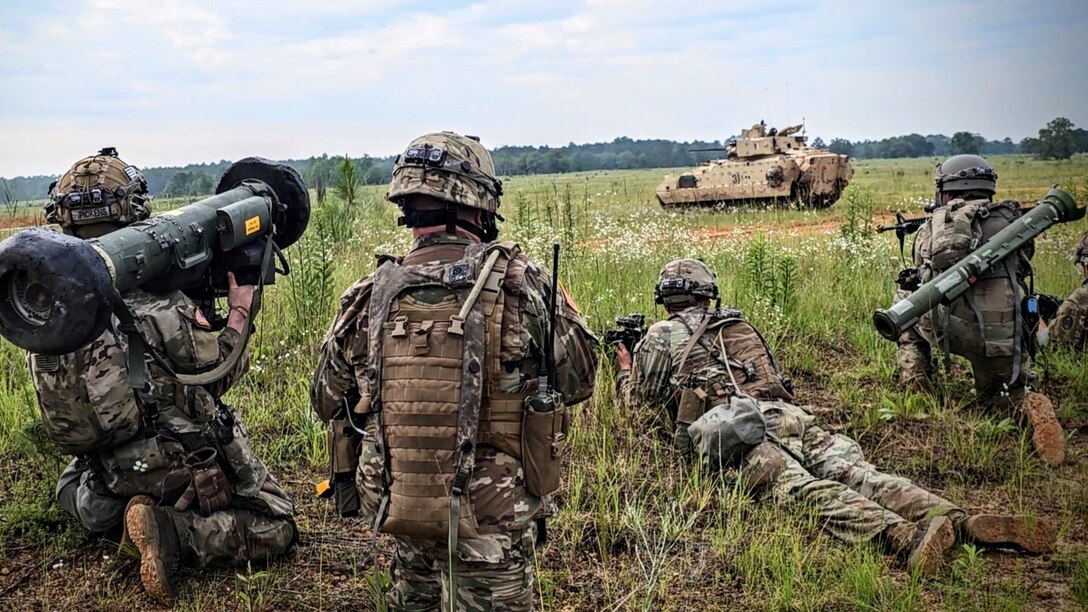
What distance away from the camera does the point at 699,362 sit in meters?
5.08

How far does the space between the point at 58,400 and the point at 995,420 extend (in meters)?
5.26

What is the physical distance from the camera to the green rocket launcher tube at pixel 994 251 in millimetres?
5539

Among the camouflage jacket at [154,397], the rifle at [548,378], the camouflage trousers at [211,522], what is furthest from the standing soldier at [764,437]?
the camouflage jacket at [154,397]

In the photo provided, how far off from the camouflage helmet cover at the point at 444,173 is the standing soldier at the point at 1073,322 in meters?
5.64

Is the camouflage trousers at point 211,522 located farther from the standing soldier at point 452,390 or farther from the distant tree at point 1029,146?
the distant tree at point 1029,146

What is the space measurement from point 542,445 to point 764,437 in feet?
7.42

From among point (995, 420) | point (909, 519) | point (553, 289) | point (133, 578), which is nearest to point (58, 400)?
point (133, 578)

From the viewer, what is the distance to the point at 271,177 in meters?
4.08

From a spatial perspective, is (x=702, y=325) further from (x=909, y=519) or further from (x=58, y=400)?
(x=58, y=400)

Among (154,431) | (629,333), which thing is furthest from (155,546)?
(629,333)

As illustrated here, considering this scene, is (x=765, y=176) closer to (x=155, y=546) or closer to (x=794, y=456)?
(x=794, y=456)

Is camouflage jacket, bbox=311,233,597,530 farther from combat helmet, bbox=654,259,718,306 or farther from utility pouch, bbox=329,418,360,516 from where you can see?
combat helmet, bbox=654,259,718,306

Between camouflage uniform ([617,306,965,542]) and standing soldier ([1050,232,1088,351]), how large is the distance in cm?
304

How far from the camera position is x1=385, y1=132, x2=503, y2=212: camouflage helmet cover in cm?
288
